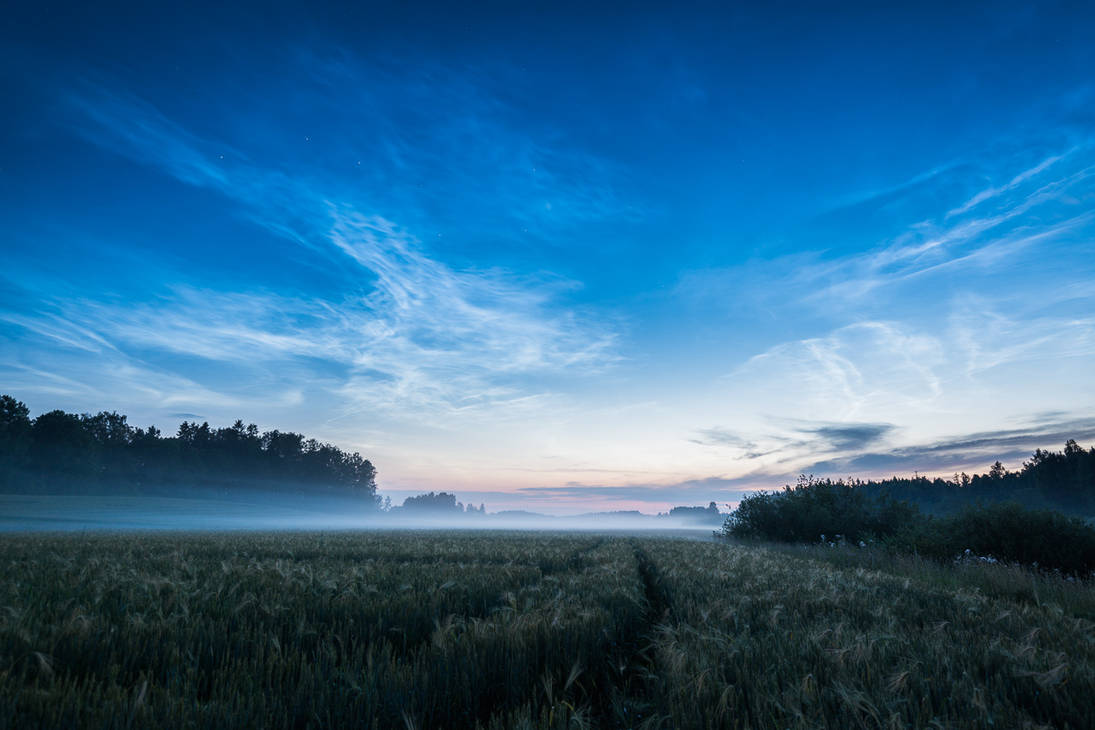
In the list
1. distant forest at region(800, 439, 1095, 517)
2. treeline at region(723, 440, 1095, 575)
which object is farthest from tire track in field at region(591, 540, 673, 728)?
distant forest at region(800, 439, 1095, 517)

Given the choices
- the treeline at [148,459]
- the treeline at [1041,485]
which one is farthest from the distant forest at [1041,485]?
the treeline at [148,459]

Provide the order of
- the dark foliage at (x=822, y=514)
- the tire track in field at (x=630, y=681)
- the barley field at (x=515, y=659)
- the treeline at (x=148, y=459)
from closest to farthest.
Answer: the barley field at (x=515, y=659)
the tire track in field at (x=630, y=681)
the dark foliage at (x=822, y=514)
the treeline at (x=148, y=459)

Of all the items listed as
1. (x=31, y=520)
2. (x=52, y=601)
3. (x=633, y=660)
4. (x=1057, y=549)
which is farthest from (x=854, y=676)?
(x=31, y=520)

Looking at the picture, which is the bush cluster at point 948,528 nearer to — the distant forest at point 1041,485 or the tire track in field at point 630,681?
the tire track in field at point 630,681

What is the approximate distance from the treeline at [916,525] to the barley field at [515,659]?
14.3 metres

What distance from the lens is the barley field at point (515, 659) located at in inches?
97.8

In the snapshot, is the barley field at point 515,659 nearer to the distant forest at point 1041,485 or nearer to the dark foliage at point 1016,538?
the dark foliage at point 1016,538

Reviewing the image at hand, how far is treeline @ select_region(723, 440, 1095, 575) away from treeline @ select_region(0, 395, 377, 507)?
108 metres

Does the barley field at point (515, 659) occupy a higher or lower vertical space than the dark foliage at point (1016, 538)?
higher

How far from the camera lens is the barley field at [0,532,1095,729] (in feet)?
8.15

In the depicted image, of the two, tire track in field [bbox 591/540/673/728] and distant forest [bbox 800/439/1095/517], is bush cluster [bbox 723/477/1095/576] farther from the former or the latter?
distant forest [bbox 800/439/1095/517]

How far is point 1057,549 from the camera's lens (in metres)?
16.5

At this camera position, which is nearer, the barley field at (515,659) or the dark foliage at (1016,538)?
the barley field at (515,659)

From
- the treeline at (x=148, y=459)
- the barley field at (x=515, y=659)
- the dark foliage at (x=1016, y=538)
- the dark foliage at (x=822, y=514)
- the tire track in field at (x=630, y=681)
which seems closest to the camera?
the barley field at (x=515, y=659)
